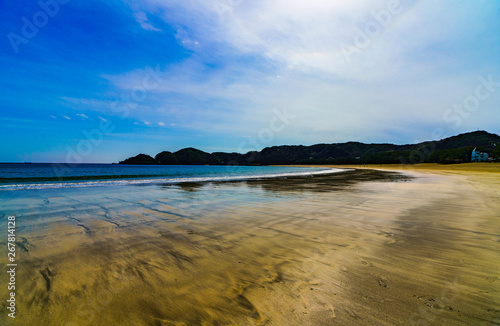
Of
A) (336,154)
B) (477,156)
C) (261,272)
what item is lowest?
(261,272)

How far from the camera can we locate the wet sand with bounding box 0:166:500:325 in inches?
97.8

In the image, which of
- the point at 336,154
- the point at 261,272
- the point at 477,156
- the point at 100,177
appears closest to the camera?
the point at 261,272

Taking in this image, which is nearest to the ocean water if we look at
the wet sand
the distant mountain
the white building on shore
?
the wet sand

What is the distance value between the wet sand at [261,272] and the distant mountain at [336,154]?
99.4 metres

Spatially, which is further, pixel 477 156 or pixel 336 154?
pixel 336 154

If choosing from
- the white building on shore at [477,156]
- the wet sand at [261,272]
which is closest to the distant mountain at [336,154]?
the white building on shore at [477,156]

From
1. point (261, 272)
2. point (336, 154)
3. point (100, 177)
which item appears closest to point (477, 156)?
point (336, 154)

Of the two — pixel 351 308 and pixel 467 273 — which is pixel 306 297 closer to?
pixel 351 308

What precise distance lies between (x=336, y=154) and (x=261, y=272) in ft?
666

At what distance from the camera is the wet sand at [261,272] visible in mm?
2484

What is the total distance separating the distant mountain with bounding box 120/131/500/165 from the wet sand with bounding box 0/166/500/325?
99.4 m

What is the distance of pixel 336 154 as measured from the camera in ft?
626

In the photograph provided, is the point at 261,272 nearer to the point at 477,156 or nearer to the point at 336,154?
the point at 477,156

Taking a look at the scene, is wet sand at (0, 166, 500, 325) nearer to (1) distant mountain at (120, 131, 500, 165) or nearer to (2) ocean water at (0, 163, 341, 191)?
(2) ocean water at (0, 163, 341, 191)
